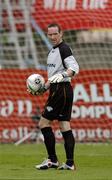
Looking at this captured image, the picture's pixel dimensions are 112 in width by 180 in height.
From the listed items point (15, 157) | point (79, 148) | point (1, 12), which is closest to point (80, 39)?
point (1, 12)

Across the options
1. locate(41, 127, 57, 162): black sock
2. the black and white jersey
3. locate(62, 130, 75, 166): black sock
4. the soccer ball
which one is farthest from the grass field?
the black and white jersey

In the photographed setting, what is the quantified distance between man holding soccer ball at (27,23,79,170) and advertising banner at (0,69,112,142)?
4.93 meters

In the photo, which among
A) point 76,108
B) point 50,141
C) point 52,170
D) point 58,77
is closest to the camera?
point 58,77

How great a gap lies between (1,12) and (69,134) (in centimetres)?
796

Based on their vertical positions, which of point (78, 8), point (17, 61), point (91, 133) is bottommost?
point (91, 133)

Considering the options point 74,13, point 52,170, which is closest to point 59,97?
point 52,170

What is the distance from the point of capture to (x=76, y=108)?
15.0 meters

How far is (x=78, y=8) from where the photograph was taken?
15.9 meters

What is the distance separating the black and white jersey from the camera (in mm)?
9805

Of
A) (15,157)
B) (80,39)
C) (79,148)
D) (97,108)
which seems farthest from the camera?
(80,39)

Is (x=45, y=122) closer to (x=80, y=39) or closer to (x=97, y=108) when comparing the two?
(x=97, y=108)

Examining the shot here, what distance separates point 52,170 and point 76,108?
526cm

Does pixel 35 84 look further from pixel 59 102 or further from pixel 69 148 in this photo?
pixel 69 148

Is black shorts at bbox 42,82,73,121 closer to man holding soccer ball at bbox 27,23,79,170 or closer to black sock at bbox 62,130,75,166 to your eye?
man holding soccer ball at bbox 27,23,79,170
